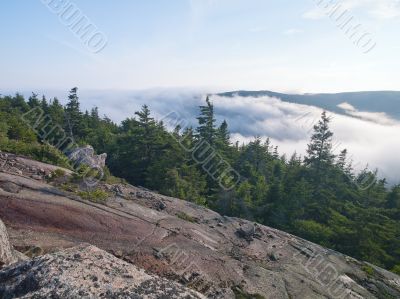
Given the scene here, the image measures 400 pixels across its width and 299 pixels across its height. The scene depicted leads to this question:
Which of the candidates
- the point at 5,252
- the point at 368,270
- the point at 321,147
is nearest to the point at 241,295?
the point at 5,252

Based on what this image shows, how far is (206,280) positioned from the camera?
13.3 meters

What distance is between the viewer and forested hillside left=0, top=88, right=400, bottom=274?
1316 inches

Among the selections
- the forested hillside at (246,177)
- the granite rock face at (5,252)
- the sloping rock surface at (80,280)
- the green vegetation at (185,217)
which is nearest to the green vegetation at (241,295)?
the green vegetation at (185,217)

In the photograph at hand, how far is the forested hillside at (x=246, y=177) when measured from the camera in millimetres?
→ 33438

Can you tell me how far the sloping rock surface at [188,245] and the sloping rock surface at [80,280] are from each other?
7.23 metres

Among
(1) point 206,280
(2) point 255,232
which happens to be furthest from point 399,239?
(1) point 206,280

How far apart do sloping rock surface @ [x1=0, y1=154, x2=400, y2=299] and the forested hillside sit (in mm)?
8747

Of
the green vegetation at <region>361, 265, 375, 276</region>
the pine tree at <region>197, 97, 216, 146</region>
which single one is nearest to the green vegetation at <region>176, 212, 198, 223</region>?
the green vegetation at <region>361, 265, 375, 276</region>

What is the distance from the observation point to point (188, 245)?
15.6 meters

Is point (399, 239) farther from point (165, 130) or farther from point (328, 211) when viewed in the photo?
point (165, 130)

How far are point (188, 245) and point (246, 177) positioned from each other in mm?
37324

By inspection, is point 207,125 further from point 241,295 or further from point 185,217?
point 241,295

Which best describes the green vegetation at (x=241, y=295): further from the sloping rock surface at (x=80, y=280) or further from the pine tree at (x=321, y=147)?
the pine tree at (x=321, y=147)

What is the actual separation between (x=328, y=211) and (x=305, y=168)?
10161 millimetres
